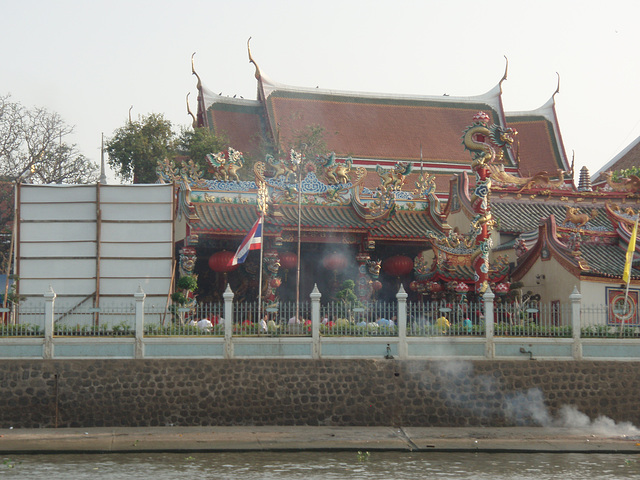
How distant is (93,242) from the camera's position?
68.5ft

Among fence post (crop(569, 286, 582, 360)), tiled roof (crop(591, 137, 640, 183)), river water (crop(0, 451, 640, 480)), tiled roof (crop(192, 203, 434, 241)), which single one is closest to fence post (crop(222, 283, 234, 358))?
river water (crop(0, 451, 640, 480))

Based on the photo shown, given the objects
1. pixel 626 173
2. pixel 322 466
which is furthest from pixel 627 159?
pixel 322 466

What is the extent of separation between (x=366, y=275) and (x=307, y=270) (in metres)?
1.78

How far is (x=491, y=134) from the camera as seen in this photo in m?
22.6

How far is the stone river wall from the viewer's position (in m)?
17.5

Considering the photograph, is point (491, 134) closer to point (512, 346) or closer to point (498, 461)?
point (512, 346)

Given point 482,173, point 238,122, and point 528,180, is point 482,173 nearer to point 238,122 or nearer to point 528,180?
point 528,180

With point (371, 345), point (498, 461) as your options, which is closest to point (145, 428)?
point (371, 345)

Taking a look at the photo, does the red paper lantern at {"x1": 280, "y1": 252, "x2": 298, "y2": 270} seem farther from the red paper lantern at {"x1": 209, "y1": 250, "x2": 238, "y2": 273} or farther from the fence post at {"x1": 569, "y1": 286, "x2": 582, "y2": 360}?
the fence post at {"x1": 569, "y1": 286, "x2": 582, "y2": 360}

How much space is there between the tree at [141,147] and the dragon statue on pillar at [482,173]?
53.1ft

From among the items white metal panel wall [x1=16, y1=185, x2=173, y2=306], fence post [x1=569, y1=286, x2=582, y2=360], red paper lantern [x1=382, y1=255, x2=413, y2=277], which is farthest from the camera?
red paper lantern [x1=382, y1=255, x2=413, y2=277]

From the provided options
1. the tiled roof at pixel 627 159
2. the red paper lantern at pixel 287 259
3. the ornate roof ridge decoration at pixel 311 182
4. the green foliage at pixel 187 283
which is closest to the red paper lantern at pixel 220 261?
the red paper lantern at pixel 287 259

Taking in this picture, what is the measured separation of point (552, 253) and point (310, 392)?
9.25m

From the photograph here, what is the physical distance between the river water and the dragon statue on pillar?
7.14 metres
